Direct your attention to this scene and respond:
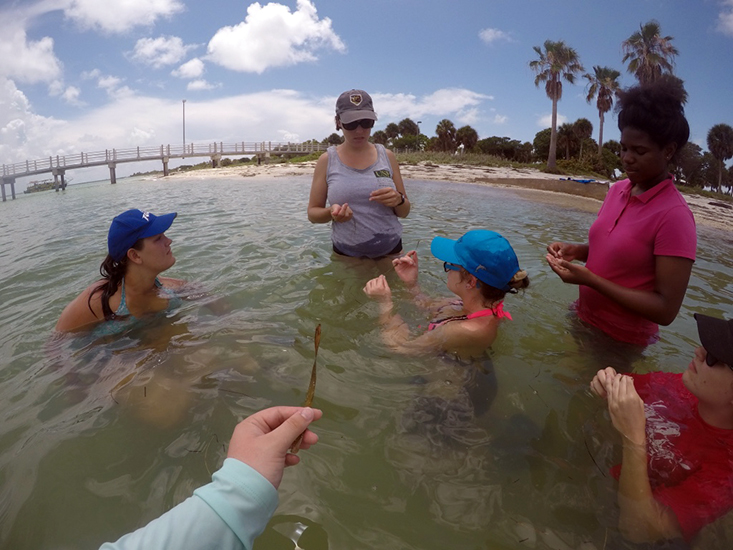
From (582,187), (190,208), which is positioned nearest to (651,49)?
(582,187)

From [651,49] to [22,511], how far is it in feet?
143

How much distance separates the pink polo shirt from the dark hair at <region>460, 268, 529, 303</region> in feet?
1.61

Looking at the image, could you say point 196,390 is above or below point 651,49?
below

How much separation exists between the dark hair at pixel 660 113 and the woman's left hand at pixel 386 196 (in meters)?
1.94

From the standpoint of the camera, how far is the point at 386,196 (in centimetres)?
388

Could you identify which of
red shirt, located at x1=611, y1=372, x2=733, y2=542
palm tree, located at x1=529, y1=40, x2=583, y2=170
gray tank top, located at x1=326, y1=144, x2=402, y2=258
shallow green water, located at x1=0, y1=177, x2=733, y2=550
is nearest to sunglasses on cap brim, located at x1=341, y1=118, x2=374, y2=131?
gray tank top, located at x1=326, y1=144, x2=402, y2=258

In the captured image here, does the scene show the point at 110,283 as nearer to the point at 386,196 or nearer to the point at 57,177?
the point at 386,196

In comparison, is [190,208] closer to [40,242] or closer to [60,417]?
[40,242]

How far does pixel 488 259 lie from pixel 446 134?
153 ft

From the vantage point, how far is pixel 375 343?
3.48 m

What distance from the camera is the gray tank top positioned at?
13.5 feet

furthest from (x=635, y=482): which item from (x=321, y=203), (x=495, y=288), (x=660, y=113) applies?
(x=321, y=203)

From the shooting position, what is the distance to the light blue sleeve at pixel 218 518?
3.15 feet

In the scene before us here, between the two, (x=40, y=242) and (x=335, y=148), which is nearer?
(x=335, y=148)
